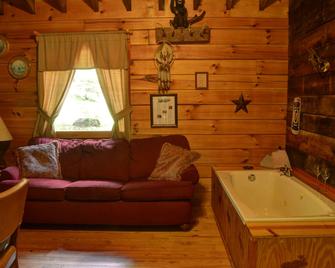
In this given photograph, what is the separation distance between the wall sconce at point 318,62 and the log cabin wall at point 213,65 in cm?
95

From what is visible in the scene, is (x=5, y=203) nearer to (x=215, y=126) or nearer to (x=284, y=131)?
(x=215, y=126)

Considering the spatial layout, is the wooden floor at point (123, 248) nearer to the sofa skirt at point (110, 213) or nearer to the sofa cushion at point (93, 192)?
the sofa skirt at point (110, 213)

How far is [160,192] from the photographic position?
3207 mm

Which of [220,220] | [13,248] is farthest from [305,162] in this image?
[13,248]

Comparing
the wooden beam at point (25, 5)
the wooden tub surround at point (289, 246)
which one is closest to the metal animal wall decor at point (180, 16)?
the wooden beam at point (25, 5)

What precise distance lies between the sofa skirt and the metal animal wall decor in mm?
2176

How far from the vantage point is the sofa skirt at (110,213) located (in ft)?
10.6

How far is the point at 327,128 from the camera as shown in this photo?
2816 mm

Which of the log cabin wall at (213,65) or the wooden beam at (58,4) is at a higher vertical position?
the wooden beam at (58,4)

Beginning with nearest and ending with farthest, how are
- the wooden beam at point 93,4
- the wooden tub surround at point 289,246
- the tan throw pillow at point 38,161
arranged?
1. the wooden tub surround at point 289,246
2. the tan throw pillow at point 38,161
3. the wooden beam at point 93,4

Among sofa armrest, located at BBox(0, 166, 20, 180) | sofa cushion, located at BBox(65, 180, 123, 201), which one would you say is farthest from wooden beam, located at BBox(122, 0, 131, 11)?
sofa armrest, located at BBox(0, 166, 20, 180)

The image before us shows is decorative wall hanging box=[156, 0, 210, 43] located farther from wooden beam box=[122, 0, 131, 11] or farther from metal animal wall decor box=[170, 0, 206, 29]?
wooden beam box=[122, 0, 131, 11]

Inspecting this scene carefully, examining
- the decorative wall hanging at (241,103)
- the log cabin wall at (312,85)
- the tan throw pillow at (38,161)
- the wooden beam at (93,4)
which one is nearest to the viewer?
the log cabin wall at (312,85)

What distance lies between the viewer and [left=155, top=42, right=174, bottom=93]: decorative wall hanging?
13.0 ft
